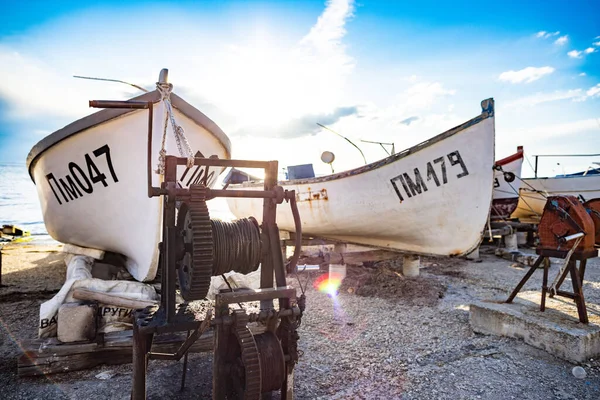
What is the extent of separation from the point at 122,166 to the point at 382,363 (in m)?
3.85

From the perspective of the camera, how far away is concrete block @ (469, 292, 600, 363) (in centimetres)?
316

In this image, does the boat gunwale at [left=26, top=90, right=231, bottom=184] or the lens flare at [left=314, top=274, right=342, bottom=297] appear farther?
the lens flare at [left=314, top=274, right=342, bottom=297]

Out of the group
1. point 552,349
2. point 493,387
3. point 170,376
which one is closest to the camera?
point 493,387

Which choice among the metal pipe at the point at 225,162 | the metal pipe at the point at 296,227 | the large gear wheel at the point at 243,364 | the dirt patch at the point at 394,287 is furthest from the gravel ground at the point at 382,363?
the metal pipe at the point at 225,162

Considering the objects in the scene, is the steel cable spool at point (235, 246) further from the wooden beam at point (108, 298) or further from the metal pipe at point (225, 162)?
the wooden beam at point (108, 298)

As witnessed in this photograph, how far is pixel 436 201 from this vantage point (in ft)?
19.2

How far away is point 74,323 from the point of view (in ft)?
10.4

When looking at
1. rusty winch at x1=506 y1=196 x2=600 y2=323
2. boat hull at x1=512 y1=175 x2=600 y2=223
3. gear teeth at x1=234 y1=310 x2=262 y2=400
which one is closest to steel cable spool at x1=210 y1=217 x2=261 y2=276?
gear teeth at x1=234 y1=310 x2=262 y2=400

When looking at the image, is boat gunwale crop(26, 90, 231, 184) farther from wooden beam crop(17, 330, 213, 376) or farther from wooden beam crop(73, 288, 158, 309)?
wooden beam crop(17, 330, 213, 376)

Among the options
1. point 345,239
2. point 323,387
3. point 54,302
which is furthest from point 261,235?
A: point 345,239

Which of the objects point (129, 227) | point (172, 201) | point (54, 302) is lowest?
point (54, 302)

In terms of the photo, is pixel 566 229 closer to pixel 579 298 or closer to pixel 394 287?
pixel 579 298

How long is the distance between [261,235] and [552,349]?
9.20 feet

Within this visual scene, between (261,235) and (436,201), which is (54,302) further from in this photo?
(436,201)
